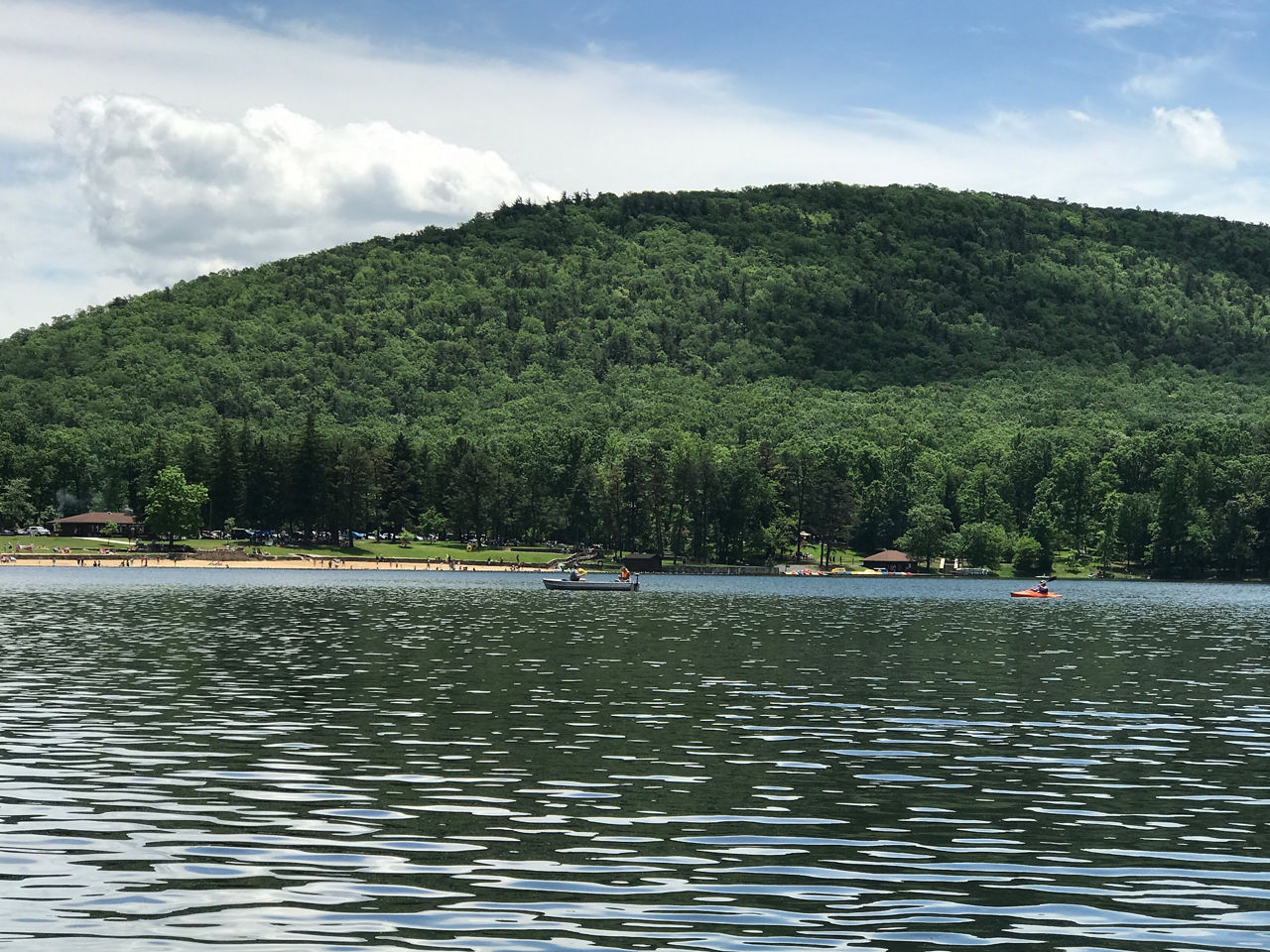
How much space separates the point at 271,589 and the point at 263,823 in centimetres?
11305

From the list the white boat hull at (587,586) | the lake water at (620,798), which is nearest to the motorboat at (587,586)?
the white boat hull at (587,586)

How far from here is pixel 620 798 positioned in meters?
28.9

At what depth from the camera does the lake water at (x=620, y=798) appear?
1980 centimetres

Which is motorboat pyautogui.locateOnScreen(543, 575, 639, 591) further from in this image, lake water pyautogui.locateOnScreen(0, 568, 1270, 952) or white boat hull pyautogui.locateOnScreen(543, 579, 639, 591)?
lake water pyautogui.locateOnScreen(0, 568, 1270, 952)

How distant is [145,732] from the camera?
3716 centimetres

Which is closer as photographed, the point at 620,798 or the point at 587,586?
the point at 620,798

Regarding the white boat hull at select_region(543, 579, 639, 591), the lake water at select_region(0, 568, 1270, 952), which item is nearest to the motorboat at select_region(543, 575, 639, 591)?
the white boat hull at select_region(543, 579, 639, 591)

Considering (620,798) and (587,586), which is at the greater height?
(620,798)

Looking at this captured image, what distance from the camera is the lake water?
1980 centimetres

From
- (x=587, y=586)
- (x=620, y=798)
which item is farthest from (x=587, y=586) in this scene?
(x=620, y=798)

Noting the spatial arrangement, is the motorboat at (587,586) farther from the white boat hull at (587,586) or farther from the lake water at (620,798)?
the lake water at (620,798)

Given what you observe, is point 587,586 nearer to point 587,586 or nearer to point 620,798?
point 587,586

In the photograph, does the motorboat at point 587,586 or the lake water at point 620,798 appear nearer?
the lake water at point 620,798

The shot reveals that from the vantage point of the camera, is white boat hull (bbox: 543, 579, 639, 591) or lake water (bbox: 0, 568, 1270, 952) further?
white boat hull (bbox: 543, 579, 639, 591)
